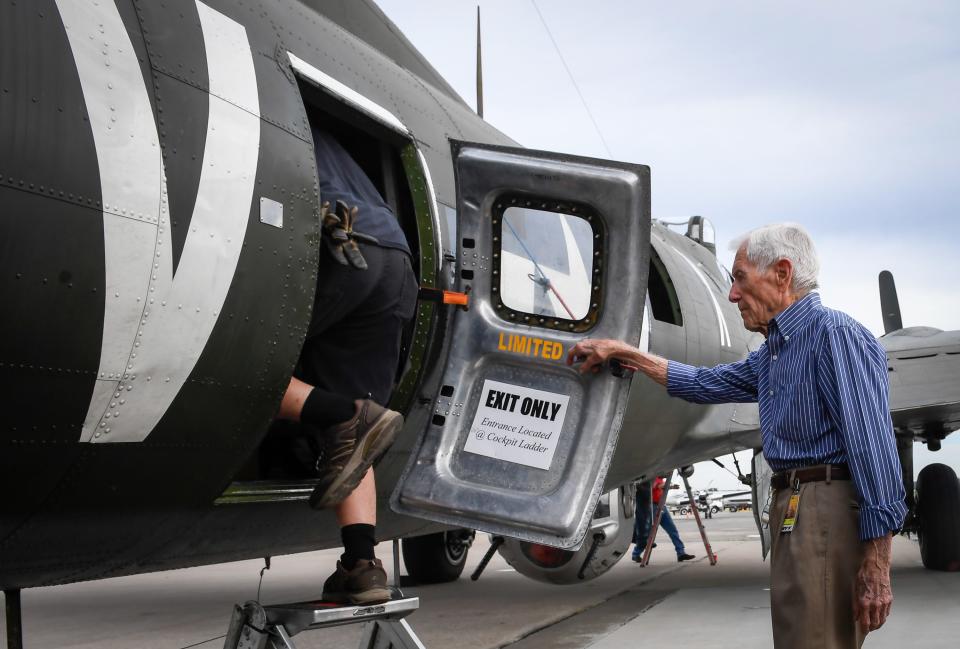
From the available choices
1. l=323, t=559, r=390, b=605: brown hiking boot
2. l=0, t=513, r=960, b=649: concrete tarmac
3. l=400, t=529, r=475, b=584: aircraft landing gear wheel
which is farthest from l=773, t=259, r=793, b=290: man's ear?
l=400, t=529, r=475, b=584: aircraft landing gear wheel

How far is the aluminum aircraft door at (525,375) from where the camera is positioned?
4.07 meters

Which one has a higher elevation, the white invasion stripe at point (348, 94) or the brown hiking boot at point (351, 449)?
the white invasion stripe at point (348, 94)

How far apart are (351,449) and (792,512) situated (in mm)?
1511

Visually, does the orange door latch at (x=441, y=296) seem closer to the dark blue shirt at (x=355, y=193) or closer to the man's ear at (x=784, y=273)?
the dark blue shirt at (x=355, y=193)

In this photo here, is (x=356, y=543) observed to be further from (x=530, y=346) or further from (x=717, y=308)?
(x=717, y=308)

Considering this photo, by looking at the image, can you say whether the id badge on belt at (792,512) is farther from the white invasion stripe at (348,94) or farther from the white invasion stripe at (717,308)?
the white invasion stripe at (717,308)

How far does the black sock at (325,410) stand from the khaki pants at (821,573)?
1567mm

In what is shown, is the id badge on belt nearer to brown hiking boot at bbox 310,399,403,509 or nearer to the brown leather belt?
the brown leather belt

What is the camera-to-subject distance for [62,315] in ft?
8.93

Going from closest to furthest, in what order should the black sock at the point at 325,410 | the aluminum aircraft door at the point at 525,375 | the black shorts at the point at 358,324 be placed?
the black sock at the point at 325,410
the black shorts at the point at 358,324
the aluminum aircraft door at the point at 525,375

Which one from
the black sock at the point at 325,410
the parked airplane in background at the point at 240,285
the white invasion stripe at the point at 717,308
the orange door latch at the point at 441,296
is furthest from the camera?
the white invasion stripe at the point at 717,308

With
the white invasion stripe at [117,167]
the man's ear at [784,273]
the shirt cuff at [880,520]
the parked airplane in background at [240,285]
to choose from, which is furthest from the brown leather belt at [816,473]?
the white invasion stripe at [117,167]

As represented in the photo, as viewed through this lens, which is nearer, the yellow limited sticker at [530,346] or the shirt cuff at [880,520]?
the shirt cuff at [880,520]

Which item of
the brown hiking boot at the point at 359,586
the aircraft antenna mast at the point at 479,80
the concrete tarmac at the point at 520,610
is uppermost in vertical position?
the aircraft antenna mast at the point at 479,80
